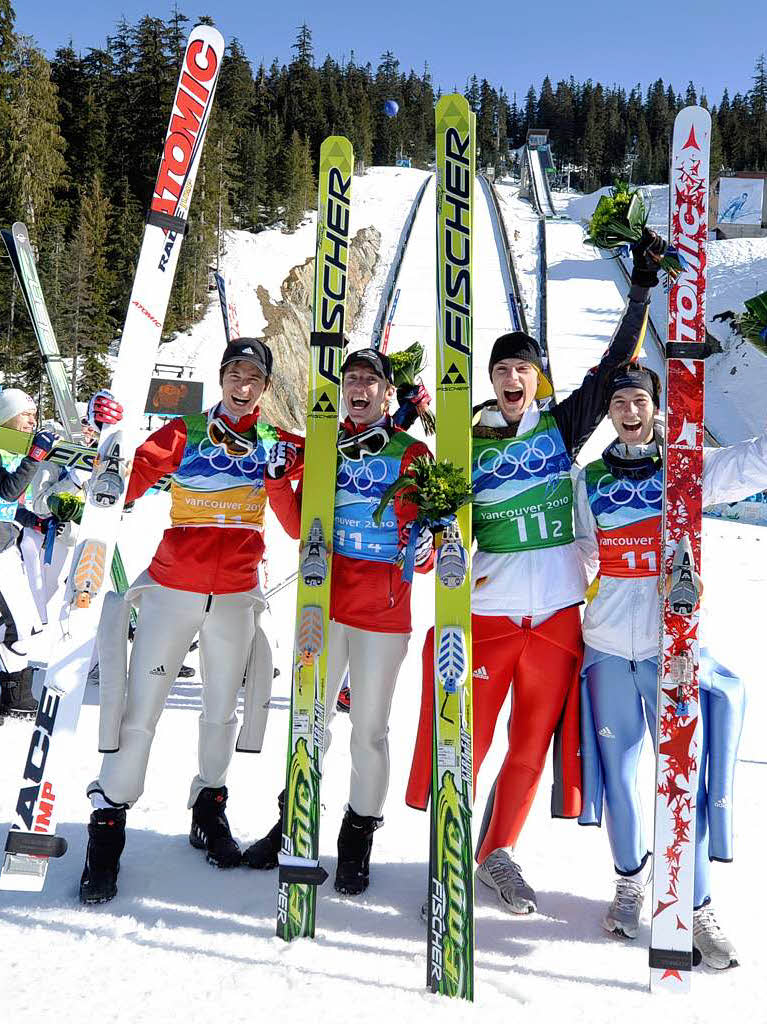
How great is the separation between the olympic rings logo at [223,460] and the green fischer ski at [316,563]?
9.8 inches

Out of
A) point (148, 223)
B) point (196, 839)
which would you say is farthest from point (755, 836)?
point (148, 223)

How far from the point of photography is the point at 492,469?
3.06m

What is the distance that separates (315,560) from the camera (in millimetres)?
2992

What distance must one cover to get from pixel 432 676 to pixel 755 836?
6.26 feet

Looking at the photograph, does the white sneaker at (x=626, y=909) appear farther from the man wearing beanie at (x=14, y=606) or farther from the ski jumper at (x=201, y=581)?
the man wearing beanie at (x=14, y=606)

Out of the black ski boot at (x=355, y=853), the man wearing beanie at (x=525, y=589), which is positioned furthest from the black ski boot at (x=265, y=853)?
the man wearing beanie at (x=525, y=589)

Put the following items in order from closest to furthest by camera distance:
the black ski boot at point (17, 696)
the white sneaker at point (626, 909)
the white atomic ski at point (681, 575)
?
1. the white atomic ski at point (681, 575)
2. the white sneaker at point (626, 909)
3. the black ski boot at point (17, 696)

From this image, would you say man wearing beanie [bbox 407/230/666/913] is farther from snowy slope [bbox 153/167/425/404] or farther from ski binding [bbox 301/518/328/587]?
snowy slope [bbox 153/167/425/404]

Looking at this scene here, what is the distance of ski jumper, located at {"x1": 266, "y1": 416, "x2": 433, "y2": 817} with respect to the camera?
3105 millimetres

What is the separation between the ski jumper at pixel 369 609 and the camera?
3105mm

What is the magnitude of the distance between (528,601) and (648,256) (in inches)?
50.6

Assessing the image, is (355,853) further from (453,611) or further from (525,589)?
(525,589)

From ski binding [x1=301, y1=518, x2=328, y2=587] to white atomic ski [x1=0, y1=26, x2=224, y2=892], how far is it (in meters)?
0.73

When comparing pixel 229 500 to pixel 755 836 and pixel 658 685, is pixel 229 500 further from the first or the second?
pixel 755 836
